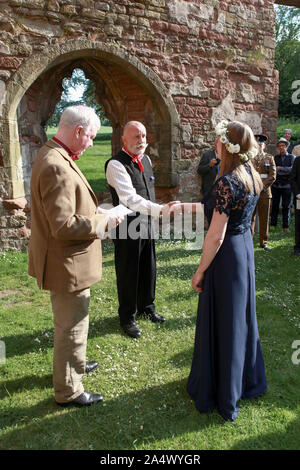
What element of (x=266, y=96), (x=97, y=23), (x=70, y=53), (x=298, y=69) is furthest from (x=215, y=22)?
(x=298, y=69)

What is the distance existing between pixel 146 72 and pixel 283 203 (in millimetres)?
4184

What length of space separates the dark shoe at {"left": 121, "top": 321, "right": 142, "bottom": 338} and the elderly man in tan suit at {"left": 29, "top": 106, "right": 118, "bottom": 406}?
3.44ft

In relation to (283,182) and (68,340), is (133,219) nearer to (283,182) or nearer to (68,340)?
(68,340)

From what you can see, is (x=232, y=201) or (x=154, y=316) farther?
(x=154, y=316)

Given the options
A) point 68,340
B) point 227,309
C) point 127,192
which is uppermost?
point 127,192

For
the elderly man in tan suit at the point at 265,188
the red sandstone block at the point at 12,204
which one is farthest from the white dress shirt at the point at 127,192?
the elderly man in tan suit at the point at 265,188

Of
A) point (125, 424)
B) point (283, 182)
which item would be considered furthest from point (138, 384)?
point (283, 182)

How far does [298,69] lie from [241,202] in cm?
2009

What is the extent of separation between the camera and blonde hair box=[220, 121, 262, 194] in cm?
240

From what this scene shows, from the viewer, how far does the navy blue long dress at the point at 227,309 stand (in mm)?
2420

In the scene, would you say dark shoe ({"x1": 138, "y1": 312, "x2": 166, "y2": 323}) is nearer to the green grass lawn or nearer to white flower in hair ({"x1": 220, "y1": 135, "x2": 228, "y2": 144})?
the green grass lawn

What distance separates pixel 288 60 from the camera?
20.4m

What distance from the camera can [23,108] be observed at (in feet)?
23.9

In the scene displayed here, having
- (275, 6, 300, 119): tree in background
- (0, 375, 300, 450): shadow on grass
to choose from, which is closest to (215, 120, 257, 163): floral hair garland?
(0, 375, 300, 450): shadow on grass
